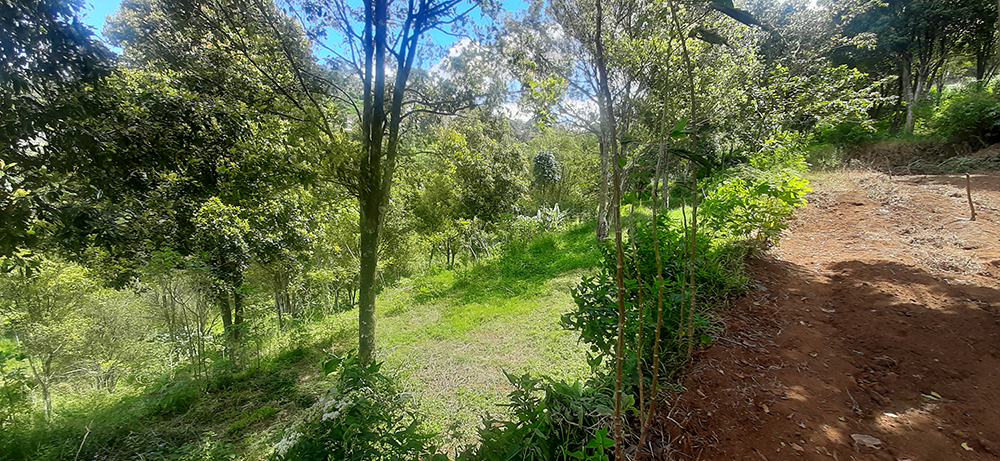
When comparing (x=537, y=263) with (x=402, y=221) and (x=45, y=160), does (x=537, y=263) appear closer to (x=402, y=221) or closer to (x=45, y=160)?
(x=402, y=221)

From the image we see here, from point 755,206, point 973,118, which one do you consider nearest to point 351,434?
point 755,206

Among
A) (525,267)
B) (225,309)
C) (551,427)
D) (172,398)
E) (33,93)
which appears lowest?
(172,398)

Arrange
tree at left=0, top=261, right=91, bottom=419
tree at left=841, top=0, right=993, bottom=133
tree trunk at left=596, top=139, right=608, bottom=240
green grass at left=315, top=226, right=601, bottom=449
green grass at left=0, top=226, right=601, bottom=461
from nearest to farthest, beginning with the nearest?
1. green grass at left=0, top=226, right=601, bottom=461
2. green grass at left=315, top=226, right=601, bottom=449
3. tree at left=0, top=261, right=91, bottom=419
4. tree trunk at left=596, top=139, right=608, bottom=240
5. tree at left=841, top=0, right=993, bottom=133

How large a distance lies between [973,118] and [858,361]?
1409 centimetres

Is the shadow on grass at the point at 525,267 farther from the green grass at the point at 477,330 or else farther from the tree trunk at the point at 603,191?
the tree trunk at the point at 603,191

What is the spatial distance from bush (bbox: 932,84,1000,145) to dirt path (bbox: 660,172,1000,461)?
9.74 meters

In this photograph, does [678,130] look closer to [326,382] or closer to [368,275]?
[368,275]

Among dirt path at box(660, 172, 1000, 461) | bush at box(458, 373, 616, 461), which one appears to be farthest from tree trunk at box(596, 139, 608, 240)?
bush at box(458, 373, 616, 461)

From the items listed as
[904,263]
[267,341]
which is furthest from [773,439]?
[267,341]

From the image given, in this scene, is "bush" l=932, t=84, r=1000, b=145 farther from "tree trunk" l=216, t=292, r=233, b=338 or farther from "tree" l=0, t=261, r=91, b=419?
"tree" l=0, t=261, r=91, b=419

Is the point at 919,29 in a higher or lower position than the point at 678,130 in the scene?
higher

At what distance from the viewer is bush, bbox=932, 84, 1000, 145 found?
30.4 feet

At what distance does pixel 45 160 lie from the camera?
7.54 ft

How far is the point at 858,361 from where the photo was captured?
85.4 inches
